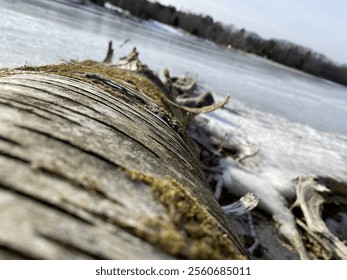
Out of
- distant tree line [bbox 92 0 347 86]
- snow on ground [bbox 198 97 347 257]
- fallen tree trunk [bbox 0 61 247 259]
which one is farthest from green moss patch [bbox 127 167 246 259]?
distant tree line [bbox 92 0 347 86]

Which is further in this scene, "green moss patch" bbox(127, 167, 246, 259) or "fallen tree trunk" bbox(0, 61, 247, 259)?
"green moss patch" bbox(127, 167, 246, 259)

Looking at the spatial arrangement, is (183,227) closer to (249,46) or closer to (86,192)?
(86,192)

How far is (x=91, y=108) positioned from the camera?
165 cm

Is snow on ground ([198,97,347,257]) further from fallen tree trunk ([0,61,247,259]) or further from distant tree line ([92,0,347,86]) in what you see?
distant tree line ([92,0,347,86])

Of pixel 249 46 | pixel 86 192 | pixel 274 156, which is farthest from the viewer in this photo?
pixel 249 46

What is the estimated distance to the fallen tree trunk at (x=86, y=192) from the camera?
0.87m

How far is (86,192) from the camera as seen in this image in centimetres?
101

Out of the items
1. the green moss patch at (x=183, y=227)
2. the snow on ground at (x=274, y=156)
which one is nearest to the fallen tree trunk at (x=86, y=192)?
the green moss patch at (x=183, y=227)

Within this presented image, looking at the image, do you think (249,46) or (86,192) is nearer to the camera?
(86,192)

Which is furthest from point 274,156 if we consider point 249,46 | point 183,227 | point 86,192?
point 249,46

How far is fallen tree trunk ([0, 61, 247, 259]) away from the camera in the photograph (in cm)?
87

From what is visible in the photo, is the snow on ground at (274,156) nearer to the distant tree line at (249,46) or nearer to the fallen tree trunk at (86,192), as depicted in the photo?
the fallen tree trunk at (86,192)
